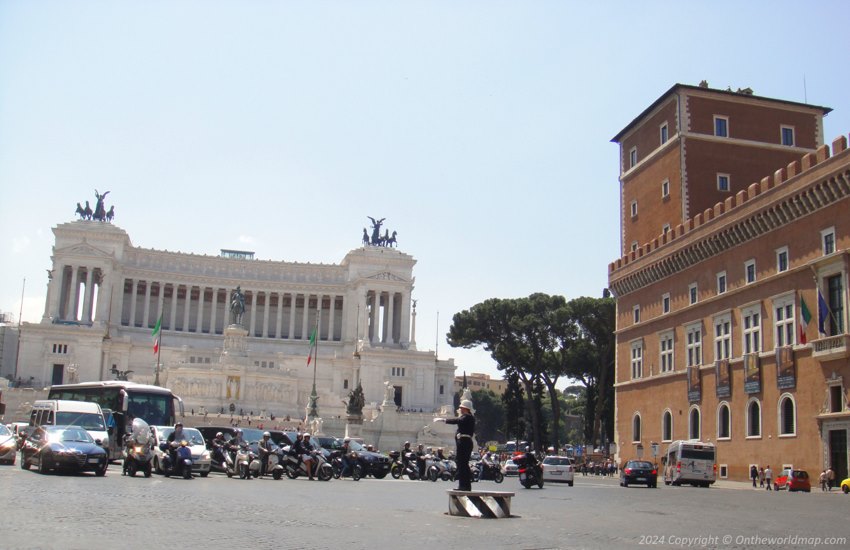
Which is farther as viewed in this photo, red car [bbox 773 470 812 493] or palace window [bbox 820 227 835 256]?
palace window [bbox 820 227 835 256]

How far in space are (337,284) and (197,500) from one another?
89.9m

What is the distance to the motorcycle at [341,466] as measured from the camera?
3378 centimetres

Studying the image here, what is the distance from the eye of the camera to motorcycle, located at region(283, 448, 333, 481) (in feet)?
102

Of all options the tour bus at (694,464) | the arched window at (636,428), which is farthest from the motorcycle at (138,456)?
the arched window at (636,428)

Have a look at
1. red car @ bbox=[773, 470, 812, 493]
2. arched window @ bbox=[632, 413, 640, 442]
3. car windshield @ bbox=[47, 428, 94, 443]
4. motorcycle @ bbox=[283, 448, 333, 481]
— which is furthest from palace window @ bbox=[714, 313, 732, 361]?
car windshield @ bbox=[47, 428, 94, 443]

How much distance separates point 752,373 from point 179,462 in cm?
2615

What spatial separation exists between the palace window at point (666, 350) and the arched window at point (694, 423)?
3660 millimetres

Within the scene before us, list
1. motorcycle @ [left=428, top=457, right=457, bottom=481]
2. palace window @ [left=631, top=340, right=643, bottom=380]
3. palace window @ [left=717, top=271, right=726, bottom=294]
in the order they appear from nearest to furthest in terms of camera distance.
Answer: motorcycle @ [left=428, top=457, right=457, bottom=481] → palace window @ [left=717, top=271, right=726, bottom=294] → palace window @ [left=631, top=340, right=643, bottom=380]

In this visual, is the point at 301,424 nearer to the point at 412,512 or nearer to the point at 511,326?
the point at 511,326

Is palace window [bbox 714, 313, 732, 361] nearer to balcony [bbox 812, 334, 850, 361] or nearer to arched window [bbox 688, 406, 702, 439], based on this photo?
arched window [bbox 688, 406, 702, 439]

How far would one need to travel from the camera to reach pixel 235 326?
8475 cm

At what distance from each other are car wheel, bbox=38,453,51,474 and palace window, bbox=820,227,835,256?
29.2 metres

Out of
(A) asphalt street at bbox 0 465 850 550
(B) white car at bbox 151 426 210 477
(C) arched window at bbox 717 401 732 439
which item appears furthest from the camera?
(C) arched window at bbox 717 401 732 439

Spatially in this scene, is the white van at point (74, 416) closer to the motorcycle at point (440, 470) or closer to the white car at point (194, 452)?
the white car at point (194, 452)
